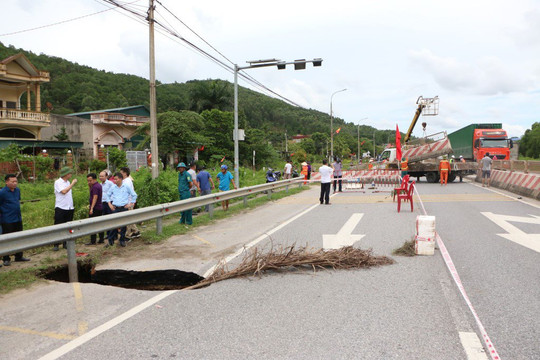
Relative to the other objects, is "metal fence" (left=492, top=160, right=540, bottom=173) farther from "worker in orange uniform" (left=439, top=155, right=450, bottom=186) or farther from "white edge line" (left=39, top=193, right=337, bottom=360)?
"white edge line" (left=39, top=193, right=337, bottom=360)

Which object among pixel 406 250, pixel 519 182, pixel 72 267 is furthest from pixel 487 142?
pixel 72 267

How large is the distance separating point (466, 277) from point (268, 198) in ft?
40.5

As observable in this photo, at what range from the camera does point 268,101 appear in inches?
4518

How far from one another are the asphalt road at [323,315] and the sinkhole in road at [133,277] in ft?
1.17

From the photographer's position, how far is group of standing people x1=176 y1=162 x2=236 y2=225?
36.6ft

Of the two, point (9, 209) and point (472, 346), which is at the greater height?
point (9, 209)

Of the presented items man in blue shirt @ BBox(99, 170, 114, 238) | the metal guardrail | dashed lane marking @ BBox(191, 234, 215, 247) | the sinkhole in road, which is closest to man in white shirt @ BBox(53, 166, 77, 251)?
man in blue shirt @ BBox(99, 170, 114, 238)

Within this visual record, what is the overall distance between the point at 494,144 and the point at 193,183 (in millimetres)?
28421

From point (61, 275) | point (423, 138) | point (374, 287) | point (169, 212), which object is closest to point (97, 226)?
point (61, 275)

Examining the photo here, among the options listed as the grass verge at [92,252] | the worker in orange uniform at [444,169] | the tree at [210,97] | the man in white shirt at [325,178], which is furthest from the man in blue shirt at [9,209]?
the tree at [210,97]

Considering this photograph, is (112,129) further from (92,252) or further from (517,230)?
(517,230)

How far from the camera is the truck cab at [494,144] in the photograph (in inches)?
1288

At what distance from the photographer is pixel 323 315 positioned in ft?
14.7

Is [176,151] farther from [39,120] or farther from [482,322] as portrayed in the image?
[482,322]
